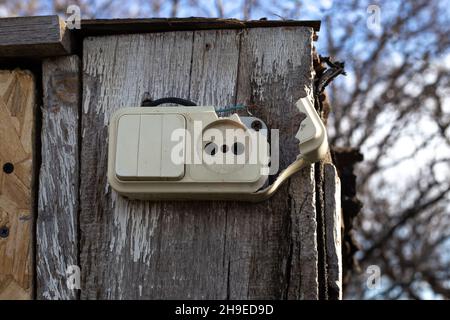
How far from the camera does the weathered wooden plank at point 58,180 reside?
2260 mm

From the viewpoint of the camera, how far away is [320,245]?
2264mm

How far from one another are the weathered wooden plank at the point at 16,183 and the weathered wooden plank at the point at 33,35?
0.12m

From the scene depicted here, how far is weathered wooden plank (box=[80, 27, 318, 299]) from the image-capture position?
2.16m

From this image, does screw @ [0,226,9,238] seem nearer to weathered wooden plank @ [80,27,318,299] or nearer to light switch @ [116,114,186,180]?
weathered wooden plank @ [80,27,318,299]

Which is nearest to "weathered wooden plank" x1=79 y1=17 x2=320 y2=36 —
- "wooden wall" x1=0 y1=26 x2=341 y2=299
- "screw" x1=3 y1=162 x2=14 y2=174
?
"wooden wall" x1=0 y1=26 x2=341 y2=299

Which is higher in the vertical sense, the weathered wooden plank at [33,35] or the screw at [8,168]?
the weathered wooden plank at [33,35]

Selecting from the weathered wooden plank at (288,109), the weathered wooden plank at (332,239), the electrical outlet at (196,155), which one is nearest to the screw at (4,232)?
the electrical outlet at (196,155)

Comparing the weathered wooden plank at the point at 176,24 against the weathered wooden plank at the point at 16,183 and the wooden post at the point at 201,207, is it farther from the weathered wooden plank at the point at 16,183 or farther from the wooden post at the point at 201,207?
the weathered wooden plank at the point at 16,183

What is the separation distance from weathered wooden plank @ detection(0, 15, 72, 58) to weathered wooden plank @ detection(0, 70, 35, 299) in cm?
12

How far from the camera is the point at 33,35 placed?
7.67ft

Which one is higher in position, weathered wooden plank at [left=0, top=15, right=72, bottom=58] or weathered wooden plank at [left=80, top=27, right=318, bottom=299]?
weathered wooden plank at [left=0, top=15, right=72, bottom=58]

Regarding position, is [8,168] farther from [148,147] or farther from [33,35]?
[148,147]
